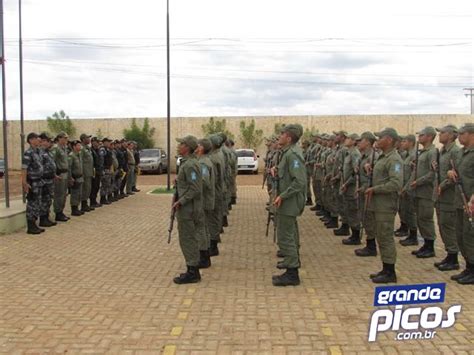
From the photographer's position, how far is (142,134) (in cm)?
3647

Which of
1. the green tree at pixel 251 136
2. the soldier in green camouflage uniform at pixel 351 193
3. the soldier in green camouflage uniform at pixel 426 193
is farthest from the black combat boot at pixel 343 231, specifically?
the green tree at pixel 251 136

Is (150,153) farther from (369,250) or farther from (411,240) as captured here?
(369,250)

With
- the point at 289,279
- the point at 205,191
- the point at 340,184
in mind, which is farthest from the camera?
the point at 340,184

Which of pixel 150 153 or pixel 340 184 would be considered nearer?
pixel 340 184

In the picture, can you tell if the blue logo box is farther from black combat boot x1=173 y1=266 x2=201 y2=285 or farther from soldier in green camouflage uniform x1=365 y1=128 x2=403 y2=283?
black combat boot x1=173 y1=266 x2=201 y2=285

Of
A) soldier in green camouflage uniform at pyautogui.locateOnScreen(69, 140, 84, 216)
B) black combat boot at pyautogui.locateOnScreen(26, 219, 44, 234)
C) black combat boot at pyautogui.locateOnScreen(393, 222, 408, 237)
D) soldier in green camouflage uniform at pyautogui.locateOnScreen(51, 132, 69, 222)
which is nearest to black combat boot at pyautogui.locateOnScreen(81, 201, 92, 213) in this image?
soldier in green camouflage uniform at pyautogui.locateOnScreen(69, 140, 84, 216)

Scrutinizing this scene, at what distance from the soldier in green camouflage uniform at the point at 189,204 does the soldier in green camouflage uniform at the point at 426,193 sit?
3708 mm

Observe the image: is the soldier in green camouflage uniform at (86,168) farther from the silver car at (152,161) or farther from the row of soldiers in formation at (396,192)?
the silver car at (152,161)

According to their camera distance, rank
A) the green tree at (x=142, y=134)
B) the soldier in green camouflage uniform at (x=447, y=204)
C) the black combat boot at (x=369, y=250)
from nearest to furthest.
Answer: the soldier in green camouflage uniform at (x=447, y=204)
the black combat boot at (x=369, y=250)
the green tree at (x=142, y=134)

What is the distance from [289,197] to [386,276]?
1.61 meters

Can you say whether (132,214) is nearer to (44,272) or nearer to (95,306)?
(44,272)

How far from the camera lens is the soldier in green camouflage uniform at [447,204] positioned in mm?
7453

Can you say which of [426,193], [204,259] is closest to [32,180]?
[204,259]

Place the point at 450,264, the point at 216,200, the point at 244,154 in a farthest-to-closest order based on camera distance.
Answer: the point at 244,154
the point at 216,200
the point at 450,264
